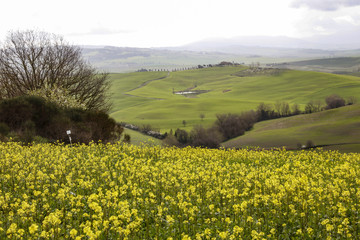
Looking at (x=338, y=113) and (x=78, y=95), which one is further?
(x=338, y=113)

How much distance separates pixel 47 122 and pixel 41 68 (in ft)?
60.9

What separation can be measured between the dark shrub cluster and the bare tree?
1120 centimetres

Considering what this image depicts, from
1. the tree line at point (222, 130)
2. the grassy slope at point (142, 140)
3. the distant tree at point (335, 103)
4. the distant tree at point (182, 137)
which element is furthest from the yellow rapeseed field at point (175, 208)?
the distant tree at point (335, 103)

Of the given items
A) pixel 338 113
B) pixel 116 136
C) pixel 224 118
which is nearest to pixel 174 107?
pixel 224 118

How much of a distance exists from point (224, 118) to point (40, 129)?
291 feet

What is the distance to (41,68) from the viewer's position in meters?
45.8

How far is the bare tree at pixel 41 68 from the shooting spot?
4366 centimetres

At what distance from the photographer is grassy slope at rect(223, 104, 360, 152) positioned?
224 ft

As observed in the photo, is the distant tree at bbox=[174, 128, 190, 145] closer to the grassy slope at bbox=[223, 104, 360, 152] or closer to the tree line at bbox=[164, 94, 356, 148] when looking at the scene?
the tree line at bbox=[164, 94, 356, 148]

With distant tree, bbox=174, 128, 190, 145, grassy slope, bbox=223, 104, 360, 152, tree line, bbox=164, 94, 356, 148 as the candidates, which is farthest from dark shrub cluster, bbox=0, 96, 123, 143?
distant tree, bbox=174, 128, 190, 145

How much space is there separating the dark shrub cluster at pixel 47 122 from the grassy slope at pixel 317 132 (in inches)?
1748

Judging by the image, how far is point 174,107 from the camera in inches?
6309

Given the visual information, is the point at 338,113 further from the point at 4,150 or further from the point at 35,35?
the point at 4,150

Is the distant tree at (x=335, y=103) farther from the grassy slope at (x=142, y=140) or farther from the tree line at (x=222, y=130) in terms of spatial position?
the grassy slope at (x=142, y=140)
